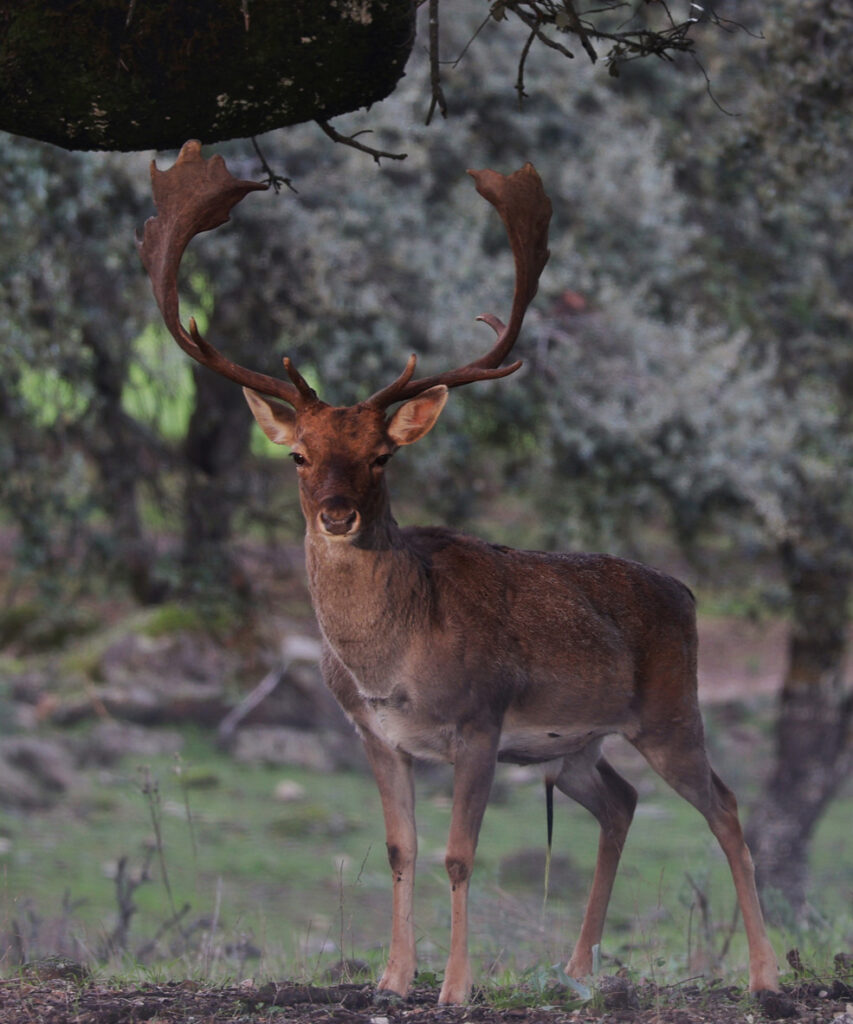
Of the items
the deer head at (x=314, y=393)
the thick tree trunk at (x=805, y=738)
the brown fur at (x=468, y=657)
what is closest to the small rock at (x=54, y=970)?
the brown fur at (x=468, y=657)

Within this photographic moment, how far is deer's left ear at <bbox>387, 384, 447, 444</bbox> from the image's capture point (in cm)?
488

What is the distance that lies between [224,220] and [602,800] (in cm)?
250

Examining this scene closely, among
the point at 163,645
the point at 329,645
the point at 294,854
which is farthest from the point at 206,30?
the point at 163,645

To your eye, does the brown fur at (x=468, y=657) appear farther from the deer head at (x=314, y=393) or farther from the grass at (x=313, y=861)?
the grass at (x=313, y=861)

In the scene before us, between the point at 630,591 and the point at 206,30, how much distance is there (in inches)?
93.8

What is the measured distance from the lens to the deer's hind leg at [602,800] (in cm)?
552

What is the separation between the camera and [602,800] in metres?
5.66

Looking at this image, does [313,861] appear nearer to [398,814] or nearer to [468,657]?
[398,814]

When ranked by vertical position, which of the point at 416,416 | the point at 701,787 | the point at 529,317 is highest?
the point at 416,416

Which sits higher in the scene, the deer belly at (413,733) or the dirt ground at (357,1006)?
the deer belly at (413,733)

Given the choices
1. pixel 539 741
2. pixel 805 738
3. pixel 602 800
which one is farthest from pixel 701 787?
pixel 805 738

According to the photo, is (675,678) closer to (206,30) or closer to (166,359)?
(206,30)

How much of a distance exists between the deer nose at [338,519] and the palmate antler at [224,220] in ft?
1.97

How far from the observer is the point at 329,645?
502 cm
